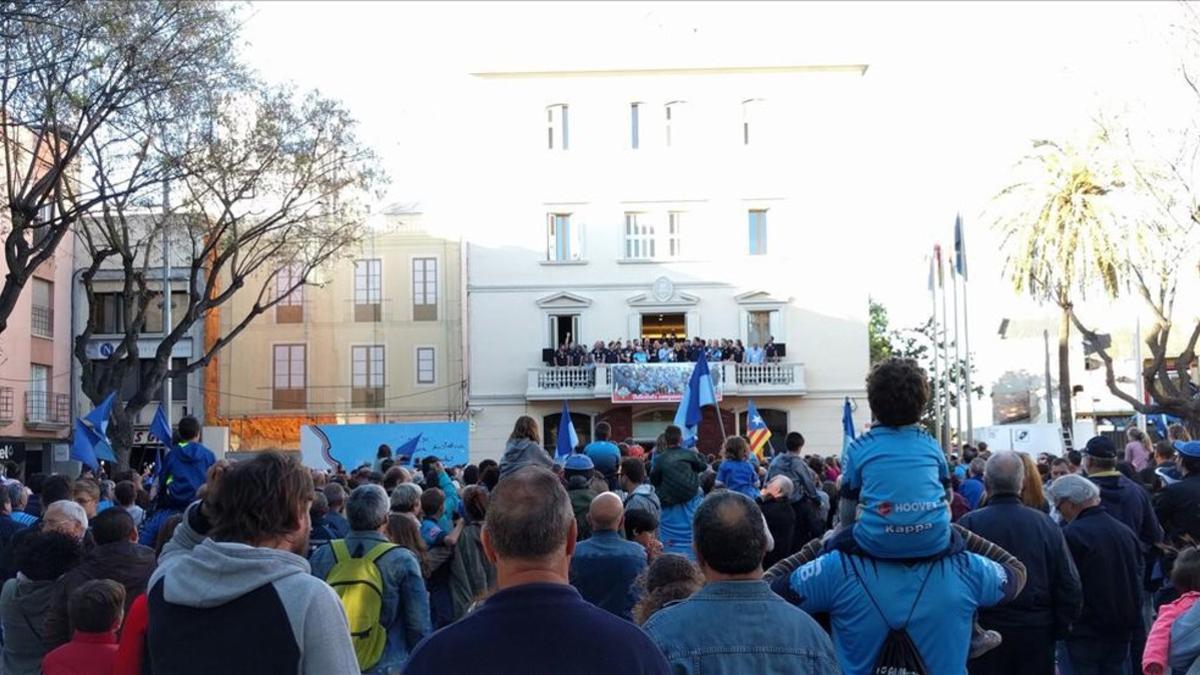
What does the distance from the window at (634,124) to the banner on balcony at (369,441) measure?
765 inches

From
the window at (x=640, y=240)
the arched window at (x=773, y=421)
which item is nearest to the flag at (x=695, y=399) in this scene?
the arched window at (x=773, y=421)

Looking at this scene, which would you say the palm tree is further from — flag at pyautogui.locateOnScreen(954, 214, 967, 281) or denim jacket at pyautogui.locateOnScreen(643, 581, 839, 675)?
denim jacket at pyautogui.locateOnScreen(643, 581, 839, 675)

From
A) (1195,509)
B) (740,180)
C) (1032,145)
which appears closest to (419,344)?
(740,180)

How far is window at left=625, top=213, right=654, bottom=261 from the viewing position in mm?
44969

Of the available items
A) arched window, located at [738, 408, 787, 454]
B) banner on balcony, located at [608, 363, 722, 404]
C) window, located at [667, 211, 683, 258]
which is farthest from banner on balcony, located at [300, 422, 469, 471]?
window, located at [667, 211, 683, 258]

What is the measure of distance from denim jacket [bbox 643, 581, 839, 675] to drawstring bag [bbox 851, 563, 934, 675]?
3.24ft

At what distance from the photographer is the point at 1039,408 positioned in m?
62.5

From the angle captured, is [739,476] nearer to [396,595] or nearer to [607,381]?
[396,595]

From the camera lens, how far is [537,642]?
319 centimetres

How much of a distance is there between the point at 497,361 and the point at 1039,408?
29.6 m

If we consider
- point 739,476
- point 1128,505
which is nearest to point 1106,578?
point 1128,505

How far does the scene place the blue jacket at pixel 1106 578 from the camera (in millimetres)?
8195

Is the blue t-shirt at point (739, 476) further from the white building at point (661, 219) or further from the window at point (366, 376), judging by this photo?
the window at point (366, 376)

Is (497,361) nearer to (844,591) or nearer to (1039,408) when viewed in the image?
(1039,408)
